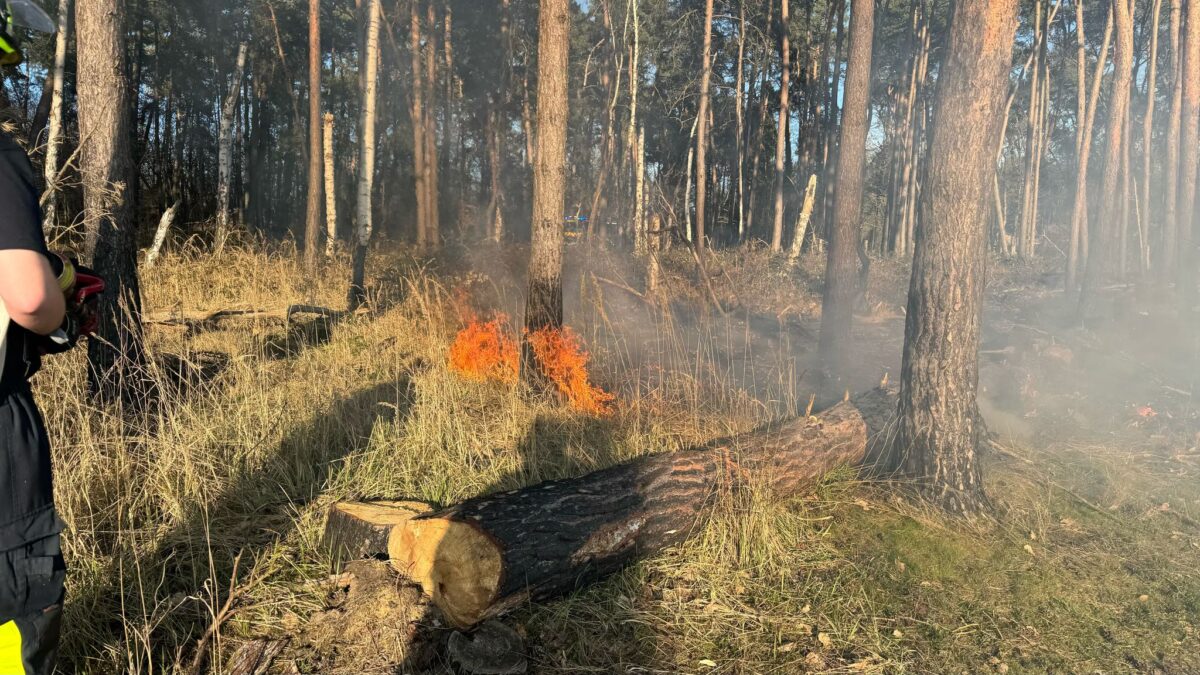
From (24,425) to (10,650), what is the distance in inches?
20.5

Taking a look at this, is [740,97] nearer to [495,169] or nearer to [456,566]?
[495,169]

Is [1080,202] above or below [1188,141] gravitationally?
below

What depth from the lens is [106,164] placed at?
5.20 meters

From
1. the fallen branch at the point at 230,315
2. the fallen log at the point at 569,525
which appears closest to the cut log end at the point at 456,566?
the fallen log at the point at 569,525

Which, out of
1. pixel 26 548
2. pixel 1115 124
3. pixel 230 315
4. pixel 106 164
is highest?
pixel 1115 124

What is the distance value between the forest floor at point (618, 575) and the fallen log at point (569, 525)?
0.41ft

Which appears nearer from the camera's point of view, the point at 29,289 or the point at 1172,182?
the point at 29,289

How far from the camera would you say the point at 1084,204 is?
569 inches

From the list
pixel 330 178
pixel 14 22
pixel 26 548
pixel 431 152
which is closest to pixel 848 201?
pixel 14 22

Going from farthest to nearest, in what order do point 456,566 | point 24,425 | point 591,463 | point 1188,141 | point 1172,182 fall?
point 1172,182
point 1188,141
point 591,463
point 456,566
point 24,425

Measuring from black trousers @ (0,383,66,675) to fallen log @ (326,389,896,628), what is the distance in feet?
5.00

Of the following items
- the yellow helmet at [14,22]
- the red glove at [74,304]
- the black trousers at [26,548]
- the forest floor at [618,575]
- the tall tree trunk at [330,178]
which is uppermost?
the tall tree trunk at [330,178]

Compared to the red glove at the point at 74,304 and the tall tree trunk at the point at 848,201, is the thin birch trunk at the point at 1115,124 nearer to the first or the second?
the tall tree trunk at the point at 848,201

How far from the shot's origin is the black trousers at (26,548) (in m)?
1.50
